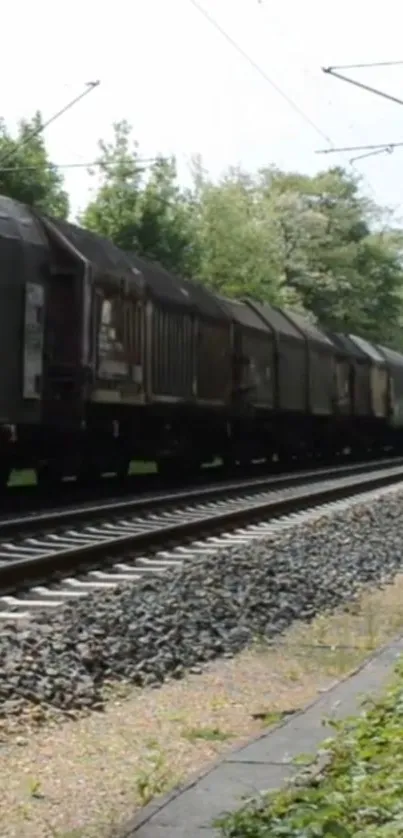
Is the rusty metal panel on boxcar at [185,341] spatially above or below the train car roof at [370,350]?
below

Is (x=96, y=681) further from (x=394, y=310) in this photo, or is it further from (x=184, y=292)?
(x=394, y=310)

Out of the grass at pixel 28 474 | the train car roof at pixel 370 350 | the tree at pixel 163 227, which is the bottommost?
the grass at pixel 28 474

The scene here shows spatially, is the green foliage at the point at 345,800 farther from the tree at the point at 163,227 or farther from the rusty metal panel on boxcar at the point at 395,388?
the tree at the point at 163,227

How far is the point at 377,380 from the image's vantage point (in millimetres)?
45406

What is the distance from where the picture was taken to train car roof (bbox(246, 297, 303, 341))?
3319cm

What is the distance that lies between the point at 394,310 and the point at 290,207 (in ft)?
38.2

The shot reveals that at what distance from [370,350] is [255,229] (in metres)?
21.3

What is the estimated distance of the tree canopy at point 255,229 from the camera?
177ft

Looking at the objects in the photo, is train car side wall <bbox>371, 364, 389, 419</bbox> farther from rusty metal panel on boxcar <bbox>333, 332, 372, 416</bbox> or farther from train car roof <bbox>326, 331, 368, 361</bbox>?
train car roof <bbox>326, 331, 368, 361</bbox>

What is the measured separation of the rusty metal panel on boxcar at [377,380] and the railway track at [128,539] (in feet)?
67.7

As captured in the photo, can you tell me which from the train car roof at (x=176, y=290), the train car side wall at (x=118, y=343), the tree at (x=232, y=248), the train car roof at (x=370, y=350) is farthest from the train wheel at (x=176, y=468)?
the tree at (x=232, y=248)

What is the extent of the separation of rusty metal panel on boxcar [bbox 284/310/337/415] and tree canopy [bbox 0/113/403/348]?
802 centimetres

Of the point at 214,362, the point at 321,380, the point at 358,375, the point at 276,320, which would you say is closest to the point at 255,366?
the point at 214,362

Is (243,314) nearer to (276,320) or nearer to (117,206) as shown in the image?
(276,320)
